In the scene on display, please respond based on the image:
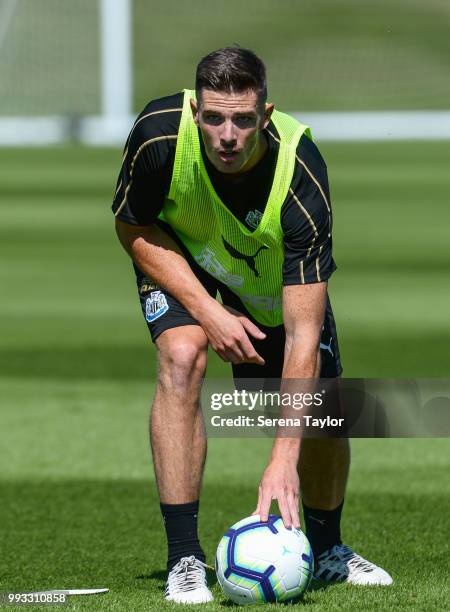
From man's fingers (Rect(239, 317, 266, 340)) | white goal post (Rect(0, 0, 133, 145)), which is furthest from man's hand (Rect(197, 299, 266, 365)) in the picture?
white goal post (Rect(0, 0, 133, 145))

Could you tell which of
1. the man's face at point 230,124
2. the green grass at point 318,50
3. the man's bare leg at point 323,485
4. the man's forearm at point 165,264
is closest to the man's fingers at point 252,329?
the man's forearm at point 165,264

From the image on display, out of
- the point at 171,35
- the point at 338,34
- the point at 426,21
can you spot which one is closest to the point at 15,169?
the point at 171,35

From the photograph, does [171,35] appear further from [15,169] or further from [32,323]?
Answer: [32,323]

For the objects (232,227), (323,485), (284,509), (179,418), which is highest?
(232,227)

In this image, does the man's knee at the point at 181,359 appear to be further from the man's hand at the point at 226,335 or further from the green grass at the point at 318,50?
the green grass at the point at 318,50

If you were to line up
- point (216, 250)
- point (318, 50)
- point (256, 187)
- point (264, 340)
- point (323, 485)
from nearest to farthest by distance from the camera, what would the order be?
point (256, 187) → point (216, 250) → point (264, 340) → point (323, 485) → point (318, 50)

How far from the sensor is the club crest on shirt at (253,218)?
457 cm

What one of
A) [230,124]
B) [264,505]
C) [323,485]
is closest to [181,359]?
[264,505]

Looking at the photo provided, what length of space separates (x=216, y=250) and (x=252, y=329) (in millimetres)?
308

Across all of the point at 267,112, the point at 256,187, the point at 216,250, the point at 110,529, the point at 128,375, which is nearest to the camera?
the point at 267,112

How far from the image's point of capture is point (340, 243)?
14078 mm

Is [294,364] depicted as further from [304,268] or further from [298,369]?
[304,268]

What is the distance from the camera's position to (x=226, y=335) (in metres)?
4.55

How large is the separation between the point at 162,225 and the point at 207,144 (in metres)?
0.56
